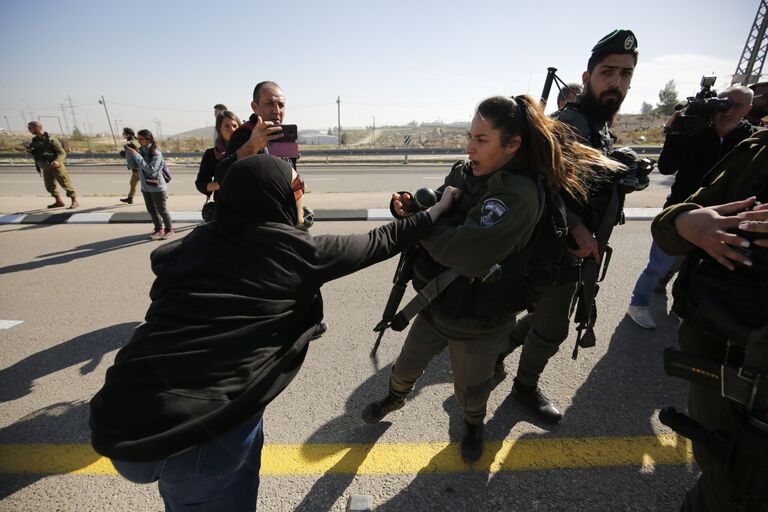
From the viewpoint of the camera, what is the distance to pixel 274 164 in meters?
1.30

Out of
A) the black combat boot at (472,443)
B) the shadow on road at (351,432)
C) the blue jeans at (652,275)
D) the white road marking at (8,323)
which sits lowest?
the shadow on road at (351,432)

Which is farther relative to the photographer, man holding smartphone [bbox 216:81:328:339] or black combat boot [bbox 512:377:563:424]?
man holding smartphone [bbox 216:81:328:339]

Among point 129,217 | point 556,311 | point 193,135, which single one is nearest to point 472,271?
point 556,311

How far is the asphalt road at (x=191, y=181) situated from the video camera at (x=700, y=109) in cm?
720

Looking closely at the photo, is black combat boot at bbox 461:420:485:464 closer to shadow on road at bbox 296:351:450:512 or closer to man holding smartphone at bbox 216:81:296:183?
shadow on road at bbox 296:351:450:512

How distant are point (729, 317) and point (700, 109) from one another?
4.90 ft

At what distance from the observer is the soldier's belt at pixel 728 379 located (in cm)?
112

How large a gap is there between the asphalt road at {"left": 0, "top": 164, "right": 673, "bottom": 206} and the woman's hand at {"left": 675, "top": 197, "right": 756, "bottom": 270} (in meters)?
8.47

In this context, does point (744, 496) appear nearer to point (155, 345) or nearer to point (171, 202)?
point (155, 345)

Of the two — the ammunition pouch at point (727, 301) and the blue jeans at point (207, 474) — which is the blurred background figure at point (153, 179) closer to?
the blue jeans at point (207, 474)

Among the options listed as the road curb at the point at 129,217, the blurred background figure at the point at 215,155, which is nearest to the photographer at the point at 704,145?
the blurred background figure at the point at 215,155

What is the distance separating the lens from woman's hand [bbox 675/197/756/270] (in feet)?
3.56

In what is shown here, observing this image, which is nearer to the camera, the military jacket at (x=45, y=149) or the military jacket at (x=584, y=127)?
the military jacket at (x=584, y=127)

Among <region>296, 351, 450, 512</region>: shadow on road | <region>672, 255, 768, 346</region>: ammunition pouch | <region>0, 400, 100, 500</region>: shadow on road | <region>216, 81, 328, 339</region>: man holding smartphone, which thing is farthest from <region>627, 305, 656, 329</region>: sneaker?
<region>0, 400, 100, 500</region>: shadow on road
